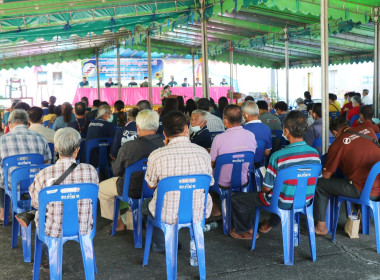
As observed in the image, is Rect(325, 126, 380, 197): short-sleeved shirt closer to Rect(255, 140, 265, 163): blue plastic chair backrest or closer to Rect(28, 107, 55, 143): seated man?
Rect(255, 140, 265, 163): blue plastic chair backrest

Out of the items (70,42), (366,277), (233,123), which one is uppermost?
(70,42)

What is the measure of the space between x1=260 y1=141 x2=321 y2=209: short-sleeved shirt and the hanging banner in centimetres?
1786

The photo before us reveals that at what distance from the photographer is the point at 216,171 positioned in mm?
3982

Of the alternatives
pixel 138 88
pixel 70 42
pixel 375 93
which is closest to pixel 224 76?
pixel 138 88

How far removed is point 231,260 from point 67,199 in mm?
1489

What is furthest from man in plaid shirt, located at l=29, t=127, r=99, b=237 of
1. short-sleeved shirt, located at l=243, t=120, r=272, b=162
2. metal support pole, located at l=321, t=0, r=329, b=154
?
metal support pole, located at l=321, t=0, r=329, b=154

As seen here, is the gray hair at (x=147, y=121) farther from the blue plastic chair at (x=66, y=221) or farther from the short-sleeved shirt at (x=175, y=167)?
the blue plastic chair at (x=66, y=221)

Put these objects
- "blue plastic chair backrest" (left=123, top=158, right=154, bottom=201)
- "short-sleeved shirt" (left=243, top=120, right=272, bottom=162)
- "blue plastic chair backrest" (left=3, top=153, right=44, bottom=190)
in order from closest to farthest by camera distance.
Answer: "blue plastic chair backrest" (left=123, top=158, right=154, bottom=201) → "blue plastic chair backrest" (left=3, top=153, right=44, bottom=190) → "short-sleeved shirt" (left=243, top=120, right=272, bottom=162)

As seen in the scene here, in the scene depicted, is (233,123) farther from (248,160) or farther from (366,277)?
(366,277)

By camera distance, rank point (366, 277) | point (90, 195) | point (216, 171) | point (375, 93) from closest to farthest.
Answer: point (90, 195), point (366, 277), point (216, 171), point (375, 93)

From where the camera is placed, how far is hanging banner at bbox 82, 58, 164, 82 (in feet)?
66.6

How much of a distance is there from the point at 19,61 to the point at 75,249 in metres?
13.4

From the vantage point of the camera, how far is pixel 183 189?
2936 mm

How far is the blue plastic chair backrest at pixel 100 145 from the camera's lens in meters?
5.55
